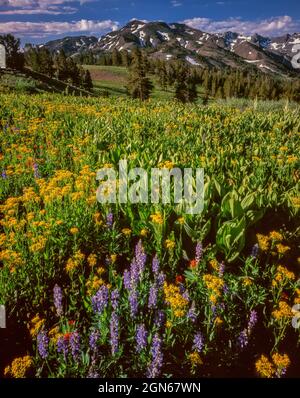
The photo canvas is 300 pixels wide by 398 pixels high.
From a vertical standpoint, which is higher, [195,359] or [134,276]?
[134,276]

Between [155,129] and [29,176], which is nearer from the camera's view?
[29,176]

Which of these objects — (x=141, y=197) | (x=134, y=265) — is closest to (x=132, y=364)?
(x=134, y=265)

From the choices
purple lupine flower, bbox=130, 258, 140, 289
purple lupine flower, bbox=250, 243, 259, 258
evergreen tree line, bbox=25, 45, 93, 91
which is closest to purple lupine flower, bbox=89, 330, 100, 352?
purple lupine flower, bbox=130, 258, 140, 289

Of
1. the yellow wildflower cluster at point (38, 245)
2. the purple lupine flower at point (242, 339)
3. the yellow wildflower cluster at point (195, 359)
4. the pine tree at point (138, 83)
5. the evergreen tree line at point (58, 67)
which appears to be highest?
the evergreen tree line at point (58, 67)

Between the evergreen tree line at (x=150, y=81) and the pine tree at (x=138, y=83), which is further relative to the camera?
the evergreen tree line at (x=150, y=81)

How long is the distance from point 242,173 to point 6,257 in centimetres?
388

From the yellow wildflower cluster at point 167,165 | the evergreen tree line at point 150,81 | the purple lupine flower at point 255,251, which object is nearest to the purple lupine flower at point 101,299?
the purple lupine flower at point 255,251

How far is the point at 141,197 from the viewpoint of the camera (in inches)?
168

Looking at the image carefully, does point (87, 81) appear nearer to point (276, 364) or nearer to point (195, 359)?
point (195, 359)

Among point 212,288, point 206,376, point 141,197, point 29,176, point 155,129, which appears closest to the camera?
point 206,376

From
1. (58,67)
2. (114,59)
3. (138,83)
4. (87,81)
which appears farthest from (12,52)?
(114,59)

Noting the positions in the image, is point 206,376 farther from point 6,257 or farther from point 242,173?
point 242,173

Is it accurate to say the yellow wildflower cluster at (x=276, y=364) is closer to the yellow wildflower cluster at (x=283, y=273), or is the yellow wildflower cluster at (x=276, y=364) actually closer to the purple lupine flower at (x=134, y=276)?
the yellow wildflower cluster at (x=283, y=273)

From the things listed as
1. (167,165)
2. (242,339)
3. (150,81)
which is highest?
(150,81)
